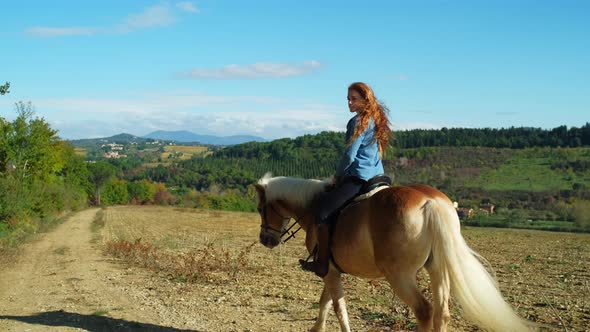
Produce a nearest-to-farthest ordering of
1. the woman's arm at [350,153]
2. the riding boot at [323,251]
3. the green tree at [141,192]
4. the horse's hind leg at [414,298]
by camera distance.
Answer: the horse's hind leg at [414,298], the woman's arm at [350,153], the riding boot at [323,251], the green tree at [141,192]

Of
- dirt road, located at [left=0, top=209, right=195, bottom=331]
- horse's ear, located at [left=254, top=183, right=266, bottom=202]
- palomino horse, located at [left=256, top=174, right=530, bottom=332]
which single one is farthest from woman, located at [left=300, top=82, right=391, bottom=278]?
dirt road, located at [left=0, top=209, right=195, bottom=331]

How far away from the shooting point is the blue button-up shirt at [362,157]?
6.16 meters

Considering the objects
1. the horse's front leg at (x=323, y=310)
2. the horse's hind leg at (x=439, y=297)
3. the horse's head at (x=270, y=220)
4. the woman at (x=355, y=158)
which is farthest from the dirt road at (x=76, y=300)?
the horse's hind leg at (x=439, y=297)

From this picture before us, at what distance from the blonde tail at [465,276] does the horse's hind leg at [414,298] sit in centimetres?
32

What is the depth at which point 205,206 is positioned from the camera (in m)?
93.5

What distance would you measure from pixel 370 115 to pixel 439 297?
219 centimetres

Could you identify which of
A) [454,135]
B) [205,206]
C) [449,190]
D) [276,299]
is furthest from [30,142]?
[454,135]

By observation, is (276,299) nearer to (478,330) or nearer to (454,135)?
(478,330)

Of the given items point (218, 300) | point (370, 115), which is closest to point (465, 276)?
point (370, 115)

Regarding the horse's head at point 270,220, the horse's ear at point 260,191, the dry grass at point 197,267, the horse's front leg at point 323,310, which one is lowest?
the dry grass at point 197,267

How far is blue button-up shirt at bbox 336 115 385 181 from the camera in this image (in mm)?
6156

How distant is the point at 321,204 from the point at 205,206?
292 ft

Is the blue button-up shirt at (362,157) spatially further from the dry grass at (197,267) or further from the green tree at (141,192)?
the green tree at (141,192)

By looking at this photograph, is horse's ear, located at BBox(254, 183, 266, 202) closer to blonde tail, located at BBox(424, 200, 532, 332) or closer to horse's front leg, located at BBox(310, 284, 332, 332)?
horse's front leg, located at BBox(310, 284, 332, 332)
